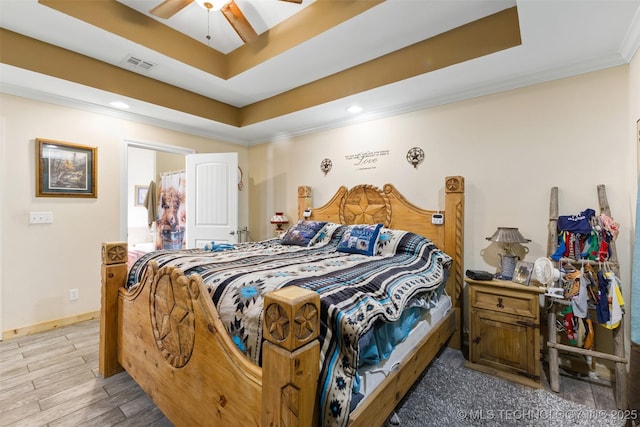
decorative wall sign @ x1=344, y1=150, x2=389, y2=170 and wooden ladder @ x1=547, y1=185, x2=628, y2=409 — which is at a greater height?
decorative wall sign @ x1=344, y1=150, x2=389, y2=170

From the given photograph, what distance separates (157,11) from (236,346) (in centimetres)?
232

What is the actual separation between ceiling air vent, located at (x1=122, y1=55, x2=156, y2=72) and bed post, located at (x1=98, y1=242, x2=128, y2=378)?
5.86ft

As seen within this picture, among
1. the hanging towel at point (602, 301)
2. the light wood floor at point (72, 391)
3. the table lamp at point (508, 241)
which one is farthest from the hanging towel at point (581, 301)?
the light wood floor at point (72, 391)

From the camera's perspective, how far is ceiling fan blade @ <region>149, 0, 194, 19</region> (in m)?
1.96

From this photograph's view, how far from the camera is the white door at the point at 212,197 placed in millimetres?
3898

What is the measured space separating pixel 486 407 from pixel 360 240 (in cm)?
145

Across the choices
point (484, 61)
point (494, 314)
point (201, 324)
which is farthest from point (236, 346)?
point (484, 61)

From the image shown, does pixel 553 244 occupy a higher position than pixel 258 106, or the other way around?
pixel 258 106

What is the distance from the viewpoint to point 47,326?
2857 millimetres

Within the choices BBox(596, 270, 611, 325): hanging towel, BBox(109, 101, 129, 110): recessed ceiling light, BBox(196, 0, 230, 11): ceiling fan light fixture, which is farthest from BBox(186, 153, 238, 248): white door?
BBox(596, 270, 611, 325): hanging towel

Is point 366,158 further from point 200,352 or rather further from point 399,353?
point 200,352

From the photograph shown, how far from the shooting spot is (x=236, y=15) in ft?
6.73

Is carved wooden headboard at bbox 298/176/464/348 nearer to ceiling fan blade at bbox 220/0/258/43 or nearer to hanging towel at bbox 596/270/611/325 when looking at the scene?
hanging towel at bbox 596/270/611/325

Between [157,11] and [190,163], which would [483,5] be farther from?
[190,163]
